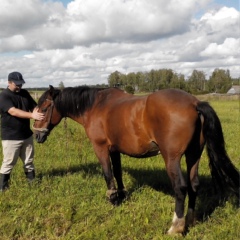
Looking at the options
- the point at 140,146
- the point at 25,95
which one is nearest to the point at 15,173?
the point at 25,95

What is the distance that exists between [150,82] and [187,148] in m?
86.2

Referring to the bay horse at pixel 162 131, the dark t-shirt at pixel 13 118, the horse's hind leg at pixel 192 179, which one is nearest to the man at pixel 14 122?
the dark t-shirt at pixel 13 118

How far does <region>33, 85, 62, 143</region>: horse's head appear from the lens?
5.36m

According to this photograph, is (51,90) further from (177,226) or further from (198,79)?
(198,79)

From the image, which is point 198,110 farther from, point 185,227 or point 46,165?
point 46,165

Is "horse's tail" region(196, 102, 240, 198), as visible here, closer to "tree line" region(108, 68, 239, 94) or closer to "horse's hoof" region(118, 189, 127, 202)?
"horse's hoof" region(118, 189, 127, 202)

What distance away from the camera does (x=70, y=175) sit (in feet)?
20.6

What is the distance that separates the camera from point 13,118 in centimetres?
557

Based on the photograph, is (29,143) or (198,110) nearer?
(198,110)

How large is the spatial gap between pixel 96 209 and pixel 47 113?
191cm

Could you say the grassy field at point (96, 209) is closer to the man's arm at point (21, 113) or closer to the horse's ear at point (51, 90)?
the man's arm at point (21, 113)

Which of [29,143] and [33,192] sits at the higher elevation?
[29,143]

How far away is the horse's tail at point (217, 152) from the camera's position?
12.9 ft

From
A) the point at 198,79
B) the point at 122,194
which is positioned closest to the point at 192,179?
the point at 122,194
